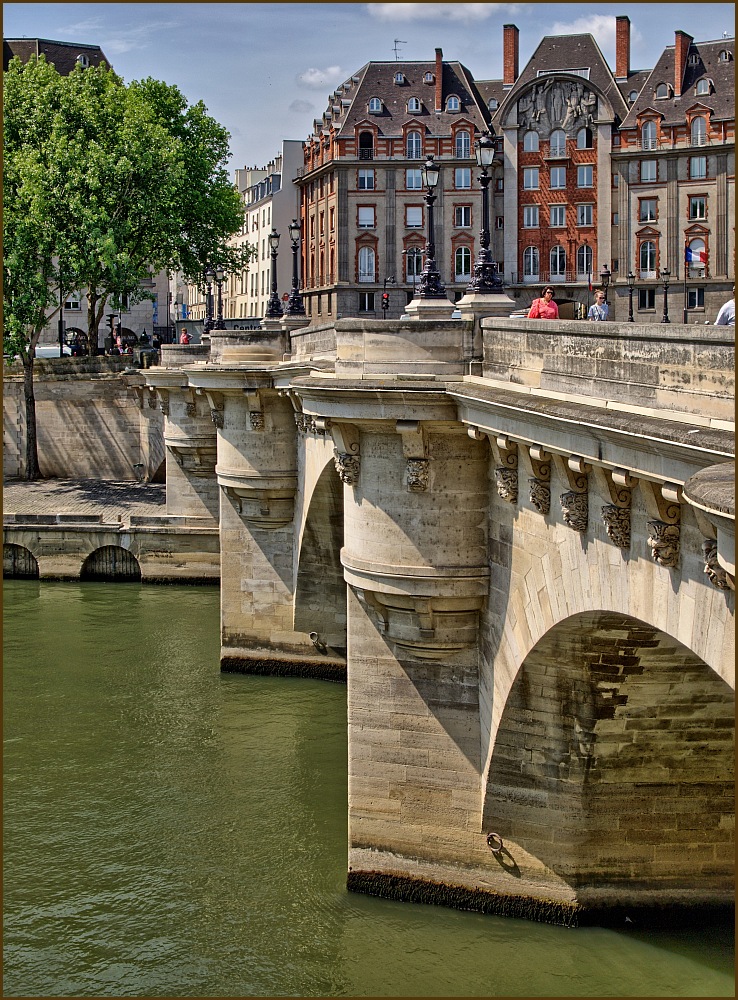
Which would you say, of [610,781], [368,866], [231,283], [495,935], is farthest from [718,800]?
[231,283]

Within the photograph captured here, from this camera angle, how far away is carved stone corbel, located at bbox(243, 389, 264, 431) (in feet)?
95.0

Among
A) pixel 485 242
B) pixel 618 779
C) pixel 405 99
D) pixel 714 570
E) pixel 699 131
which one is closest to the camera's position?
pixel 714 570

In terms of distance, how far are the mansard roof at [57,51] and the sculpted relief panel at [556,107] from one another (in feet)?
86.2

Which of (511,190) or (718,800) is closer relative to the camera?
(718,800)

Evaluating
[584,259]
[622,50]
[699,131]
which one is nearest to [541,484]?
[699,131]

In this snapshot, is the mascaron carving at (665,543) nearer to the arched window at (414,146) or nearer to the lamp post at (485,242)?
the lamp post at (485,242)

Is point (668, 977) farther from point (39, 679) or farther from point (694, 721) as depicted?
point (39, 679)

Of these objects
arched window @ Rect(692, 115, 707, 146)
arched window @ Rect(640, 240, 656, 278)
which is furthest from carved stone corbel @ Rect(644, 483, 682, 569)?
arched window @ Rect(692, 115, 707, 146)

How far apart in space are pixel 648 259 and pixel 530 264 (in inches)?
283

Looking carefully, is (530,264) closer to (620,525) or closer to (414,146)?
(414,146)

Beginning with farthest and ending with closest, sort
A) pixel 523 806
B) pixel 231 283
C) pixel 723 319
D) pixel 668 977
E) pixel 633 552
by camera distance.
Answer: pixel 231 283, pixel 523 806, pixel 668 977, pixel 723 319, pixel 633 552

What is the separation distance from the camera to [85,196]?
161 feet

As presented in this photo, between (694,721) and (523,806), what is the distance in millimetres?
2369

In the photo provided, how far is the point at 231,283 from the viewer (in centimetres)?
9906
